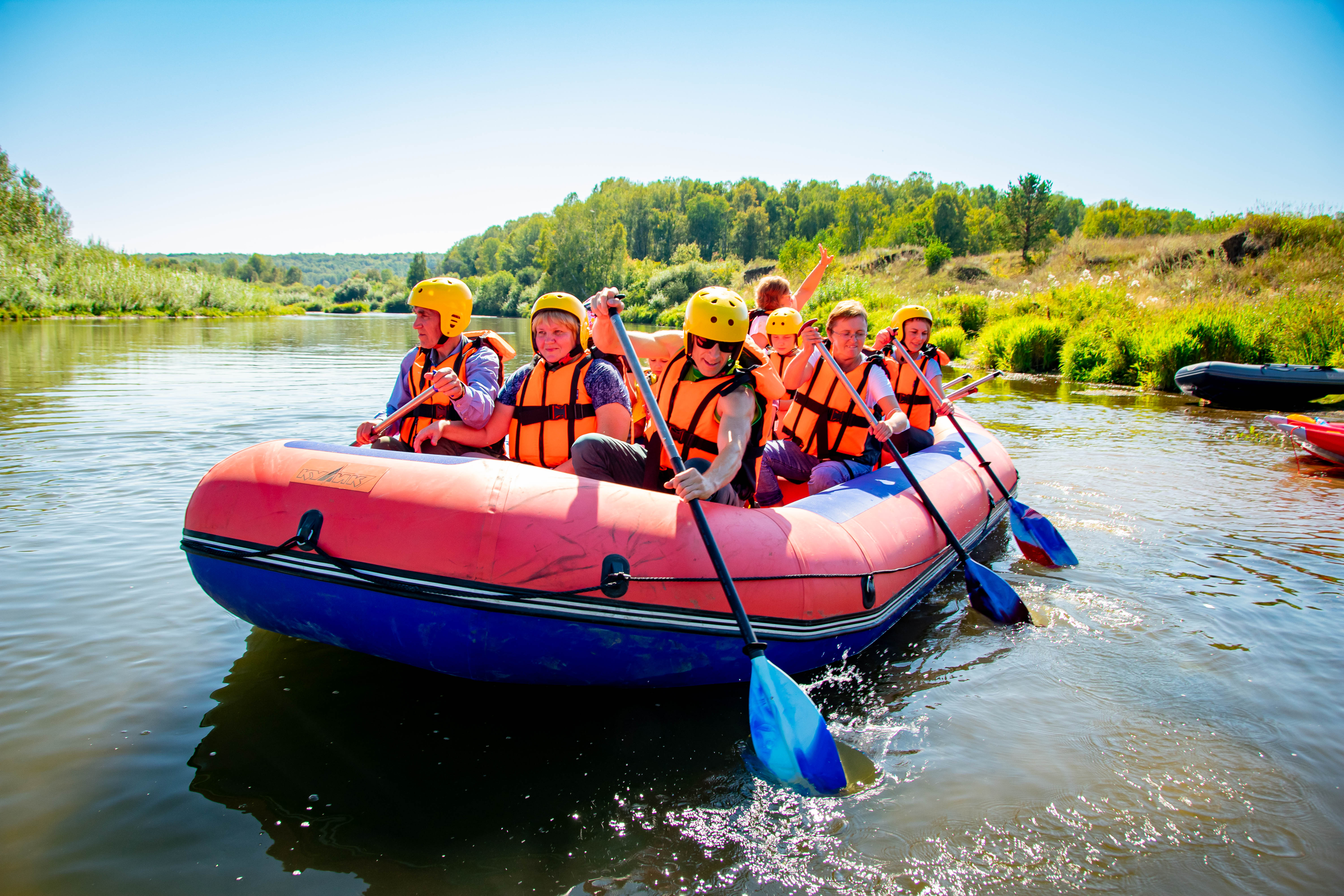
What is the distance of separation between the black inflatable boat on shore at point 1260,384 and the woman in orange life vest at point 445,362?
10.6 meters

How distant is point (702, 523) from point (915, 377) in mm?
3182

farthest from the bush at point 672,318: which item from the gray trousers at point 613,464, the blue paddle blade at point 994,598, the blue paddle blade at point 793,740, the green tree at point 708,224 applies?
the green tree at point 708,224

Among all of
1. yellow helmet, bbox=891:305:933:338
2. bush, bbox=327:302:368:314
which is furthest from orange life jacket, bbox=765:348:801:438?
bush, bbox=327:302:368:314

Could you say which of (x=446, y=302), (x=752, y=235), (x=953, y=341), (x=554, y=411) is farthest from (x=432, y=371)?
(x=752, y=235)

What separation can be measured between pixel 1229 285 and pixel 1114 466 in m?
13.4

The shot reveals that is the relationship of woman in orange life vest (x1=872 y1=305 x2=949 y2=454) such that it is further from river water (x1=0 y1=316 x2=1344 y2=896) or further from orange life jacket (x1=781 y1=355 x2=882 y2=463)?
river water (x1=0 y1=316 x2=1344 y2=896)

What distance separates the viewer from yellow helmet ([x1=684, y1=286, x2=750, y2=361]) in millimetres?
3051

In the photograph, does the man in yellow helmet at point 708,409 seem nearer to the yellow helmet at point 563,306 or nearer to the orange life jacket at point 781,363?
the yellow helmet at point 563,306

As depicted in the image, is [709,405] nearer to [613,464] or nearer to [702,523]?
[613,464]

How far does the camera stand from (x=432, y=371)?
363cm

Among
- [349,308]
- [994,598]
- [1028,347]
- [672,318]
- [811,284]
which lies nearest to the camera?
[994,598]

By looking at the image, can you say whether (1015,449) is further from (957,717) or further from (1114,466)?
(957,717)

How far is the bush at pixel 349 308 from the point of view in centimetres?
7525

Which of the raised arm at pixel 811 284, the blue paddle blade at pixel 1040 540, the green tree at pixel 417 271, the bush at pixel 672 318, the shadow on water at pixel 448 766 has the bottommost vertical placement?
the shadow on water at pixel 448 766
